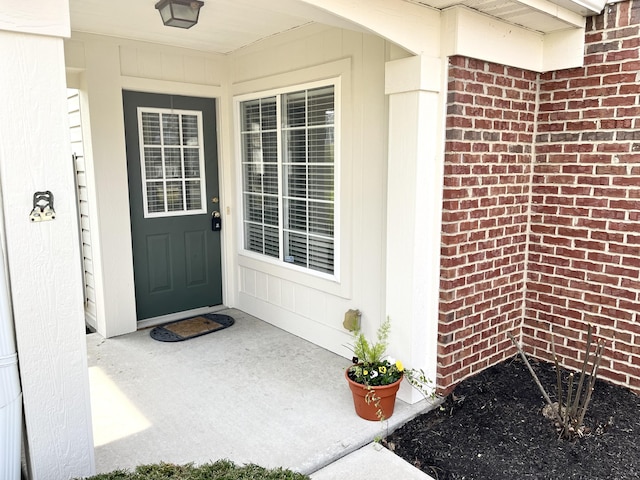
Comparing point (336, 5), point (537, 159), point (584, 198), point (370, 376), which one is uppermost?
point (336, 5)

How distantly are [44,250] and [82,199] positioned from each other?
8.48 ft

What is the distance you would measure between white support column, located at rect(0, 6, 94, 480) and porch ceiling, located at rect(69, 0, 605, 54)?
1.01 m

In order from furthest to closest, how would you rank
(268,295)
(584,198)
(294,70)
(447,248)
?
(268,295) < (294,70) < (584,198) < (447,248)

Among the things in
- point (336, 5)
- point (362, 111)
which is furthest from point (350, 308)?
point (336, 5)

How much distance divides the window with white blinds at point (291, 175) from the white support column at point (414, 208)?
31.7 inches

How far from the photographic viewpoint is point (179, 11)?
3049mm

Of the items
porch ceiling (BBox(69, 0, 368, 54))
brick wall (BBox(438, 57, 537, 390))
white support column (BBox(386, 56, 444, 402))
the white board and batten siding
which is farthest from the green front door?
brick wall (BBox(438, 57, 537, 390))

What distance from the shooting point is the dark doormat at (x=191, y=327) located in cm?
419

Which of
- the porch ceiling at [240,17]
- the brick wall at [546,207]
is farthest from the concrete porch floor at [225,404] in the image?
the porch ceiling at [240,17]

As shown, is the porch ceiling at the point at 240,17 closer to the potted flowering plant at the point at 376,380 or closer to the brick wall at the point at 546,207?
the brick wall at the point at 546,207

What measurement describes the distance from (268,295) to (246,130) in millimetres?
1568

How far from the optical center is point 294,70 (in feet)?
12.7

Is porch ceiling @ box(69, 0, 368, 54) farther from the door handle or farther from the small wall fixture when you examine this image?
the door handle

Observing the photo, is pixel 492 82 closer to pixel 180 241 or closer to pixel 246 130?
pixel 246 130
